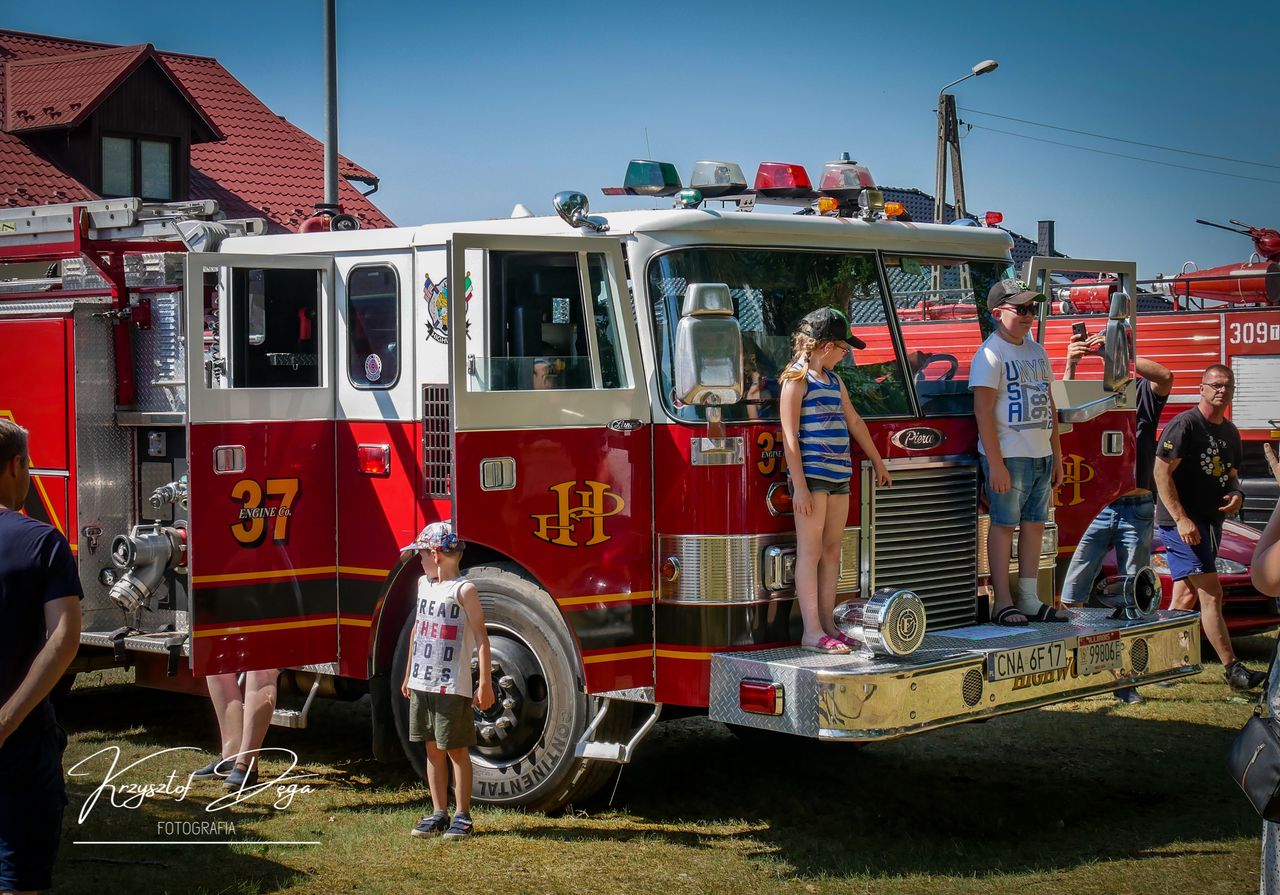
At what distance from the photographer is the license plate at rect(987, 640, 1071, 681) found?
258 inches

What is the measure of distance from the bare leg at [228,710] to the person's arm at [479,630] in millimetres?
1842

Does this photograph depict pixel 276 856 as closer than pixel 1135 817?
Yes

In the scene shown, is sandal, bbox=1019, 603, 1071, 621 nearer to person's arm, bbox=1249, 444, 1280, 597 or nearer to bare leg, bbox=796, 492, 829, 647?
bare leg, bbox=796, 492, 829, 647

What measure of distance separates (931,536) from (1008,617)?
55 cm

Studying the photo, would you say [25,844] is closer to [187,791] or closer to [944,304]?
[187,791]

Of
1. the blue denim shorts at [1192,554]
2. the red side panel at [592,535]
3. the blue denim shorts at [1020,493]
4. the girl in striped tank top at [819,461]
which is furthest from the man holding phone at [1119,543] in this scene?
the red side panel at [592,535]

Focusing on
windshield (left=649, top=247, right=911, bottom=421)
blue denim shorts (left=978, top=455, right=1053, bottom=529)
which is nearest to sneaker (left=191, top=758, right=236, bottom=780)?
windshield (left=649, top=247, right=911, bottom=421)

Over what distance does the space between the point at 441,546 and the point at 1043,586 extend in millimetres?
3122

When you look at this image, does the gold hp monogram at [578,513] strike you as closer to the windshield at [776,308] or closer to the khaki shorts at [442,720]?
the windshield at [776,308]

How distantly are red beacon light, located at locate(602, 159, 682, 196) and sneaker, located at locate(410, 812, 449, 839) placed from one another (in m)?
3.19

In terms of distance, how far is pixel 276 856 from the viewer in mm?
6500

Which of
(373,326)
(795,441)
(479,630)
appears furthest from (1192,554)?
(373,326)

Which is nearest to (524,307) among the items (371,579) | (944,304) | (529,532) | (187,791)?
(529,532)

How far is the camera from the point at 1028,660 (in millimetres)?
6727
